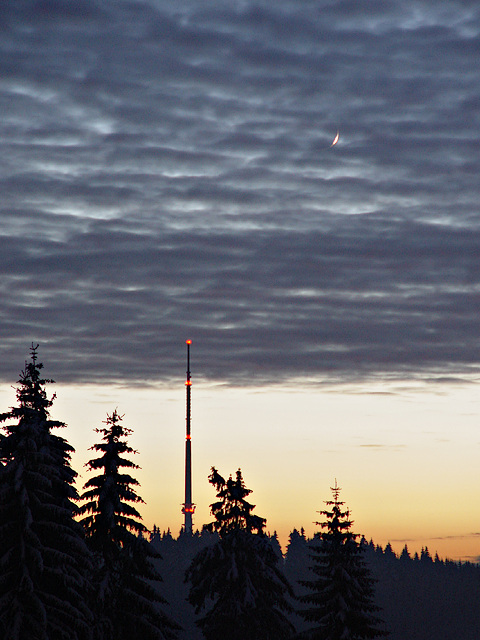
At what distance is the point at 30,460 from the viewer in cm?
3453

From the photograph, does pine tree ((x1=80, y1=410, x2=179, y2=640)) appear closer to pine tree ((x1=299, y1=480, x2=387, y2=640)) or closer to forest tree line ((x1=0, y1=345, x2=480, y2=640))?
forest tree line ((x1=0, y1=345, x2=480, y2=640))

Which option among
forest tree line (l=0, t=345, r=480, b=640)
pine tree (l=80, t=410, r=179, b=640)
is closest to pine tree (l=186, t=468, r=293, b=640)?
forest tree line (l=0, t=345, r=480, b=640)

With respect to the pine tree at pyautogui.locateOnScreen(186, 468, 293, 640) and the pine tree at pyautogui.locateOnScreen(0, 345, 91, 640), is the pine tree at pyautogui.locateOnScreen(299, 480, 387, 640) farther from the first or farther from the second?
the pine tree at pyautogui.locateOnScreen(0, 345, 91, 640)

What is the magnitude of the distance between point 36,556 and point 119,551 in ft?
20.8

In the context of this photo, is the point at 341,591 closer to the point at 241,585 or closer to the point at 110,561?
the point at 241,585

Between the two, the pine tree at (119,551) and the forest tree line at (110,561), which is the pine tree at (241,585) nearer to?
the forest tree line at (110,561)

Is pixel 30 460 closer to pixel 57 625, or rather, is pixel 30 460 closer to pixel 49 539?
pixel 49 539

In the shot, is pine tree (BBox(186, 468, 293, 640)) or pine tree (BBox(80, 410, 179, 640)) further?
pine tree (BBox(186, 468, 293, 640))

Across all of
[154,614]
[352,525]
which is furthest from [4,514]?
[352,525]

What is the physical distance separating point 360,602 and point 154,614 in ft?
46.3

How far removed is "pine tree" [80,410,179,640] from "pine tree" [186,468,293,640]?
8.54 meters

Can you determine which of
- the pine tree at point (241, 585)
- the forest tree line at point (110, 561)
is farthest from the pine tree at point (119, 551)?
the pine tree at point (241, 585)

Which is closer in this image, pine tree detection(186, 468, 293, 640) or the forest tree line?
the forest tree line

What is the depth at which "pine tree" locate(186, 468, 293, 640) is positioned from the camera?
4712 centimetres
